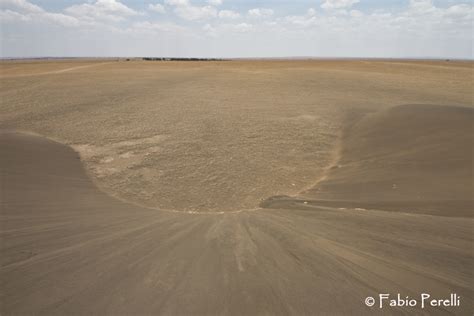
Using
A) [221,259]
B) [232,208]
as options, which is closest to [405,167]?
[232,208]

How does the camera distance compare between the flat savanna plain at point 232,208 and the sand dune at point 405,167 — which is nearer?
the flat savanna plain at point 232,208

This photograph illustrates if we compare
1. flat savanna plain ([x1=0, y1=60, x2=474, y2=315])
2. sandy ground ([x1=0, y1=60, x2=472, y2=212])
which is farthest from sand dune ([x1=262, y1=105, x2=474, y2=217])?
sandy ground ([x1=0, y1=60, x2=472, y2=212])

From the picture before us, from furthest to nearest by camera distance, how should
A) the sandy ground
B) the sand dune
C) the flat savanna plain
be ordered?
1. the sandy ground
2. the sand dune
3. the flat savanna plain

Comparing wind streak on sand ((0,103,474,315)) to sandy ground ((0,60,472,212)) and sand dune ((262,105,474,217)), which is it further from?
sandy ground ((0,60,472,212))

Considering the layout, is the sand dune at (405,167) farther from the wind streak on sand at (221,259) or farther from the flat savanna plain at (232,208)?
the wind streak on sand at (221,259)

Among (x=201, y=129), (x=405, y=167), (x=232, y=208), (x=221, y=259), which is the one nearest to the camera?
(x=221, y=259)

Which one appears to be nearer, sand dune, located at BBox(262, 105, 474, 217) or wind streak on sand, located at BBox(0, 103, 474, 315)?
wind streak on sand, located at BBox(0, 103, 474, 315)

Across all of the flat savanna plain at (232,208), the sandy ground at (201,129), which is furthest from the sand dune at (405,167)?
the sandy ground at (201,129)

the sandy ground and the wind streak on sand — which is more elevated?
the sandy ground

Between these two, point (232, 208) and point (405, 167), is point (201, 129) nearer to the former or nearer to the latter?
point (232, 208)
